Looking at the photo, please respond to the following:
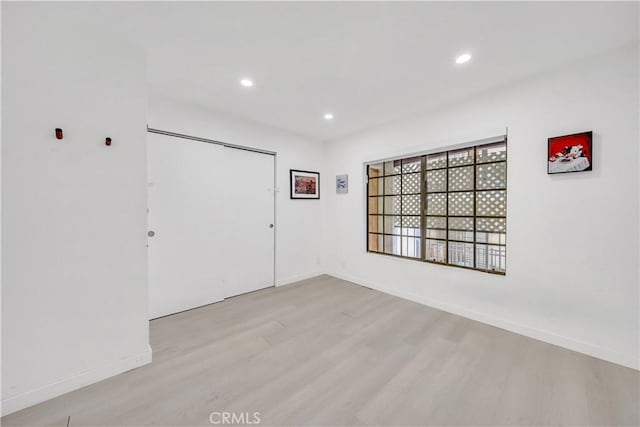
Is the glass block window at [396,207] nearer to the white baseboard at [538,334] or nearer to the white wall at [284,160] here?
the white baseboard at [538,334]

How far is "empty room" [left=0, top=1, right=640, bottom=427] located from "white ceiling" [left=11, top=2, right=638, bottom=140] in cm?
2

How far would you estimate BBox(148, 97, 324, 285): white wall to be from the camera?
2828 mm

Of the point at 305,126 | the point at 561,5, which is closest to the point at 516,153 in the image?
the point at 561,5

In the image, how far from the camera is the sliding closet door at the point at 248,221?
11.0ft

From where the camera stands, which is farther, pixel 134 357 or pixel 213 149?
pixel 213 149

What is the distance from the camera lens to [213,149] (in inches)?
122

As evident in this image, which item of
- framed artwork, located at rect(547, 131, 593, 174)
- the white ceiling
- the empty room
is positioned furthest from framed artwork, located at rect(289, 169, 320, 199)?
framed artwork, located at rect(547, 131, 593, 174)

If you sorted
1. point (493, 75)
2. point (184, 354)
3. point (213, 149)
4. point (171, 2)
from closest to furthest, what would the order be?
1. point (171, 2)
2. point (184, 354)
3. point (493, 75)
4. point (213, 149)

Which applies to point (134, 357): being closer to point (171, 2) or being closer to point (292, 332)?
point (292, 332)

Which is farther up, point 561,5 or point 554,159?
point 561,5

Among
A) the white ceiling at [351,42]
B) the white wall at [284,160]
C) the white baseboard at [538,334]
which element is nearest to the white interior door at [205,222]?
the white wall at [284,160]

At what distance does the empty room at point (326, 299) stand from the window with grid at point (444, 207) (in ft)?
0.10

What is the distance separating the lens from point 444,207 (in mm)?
3102

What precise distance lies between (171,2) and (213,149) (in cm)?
174
